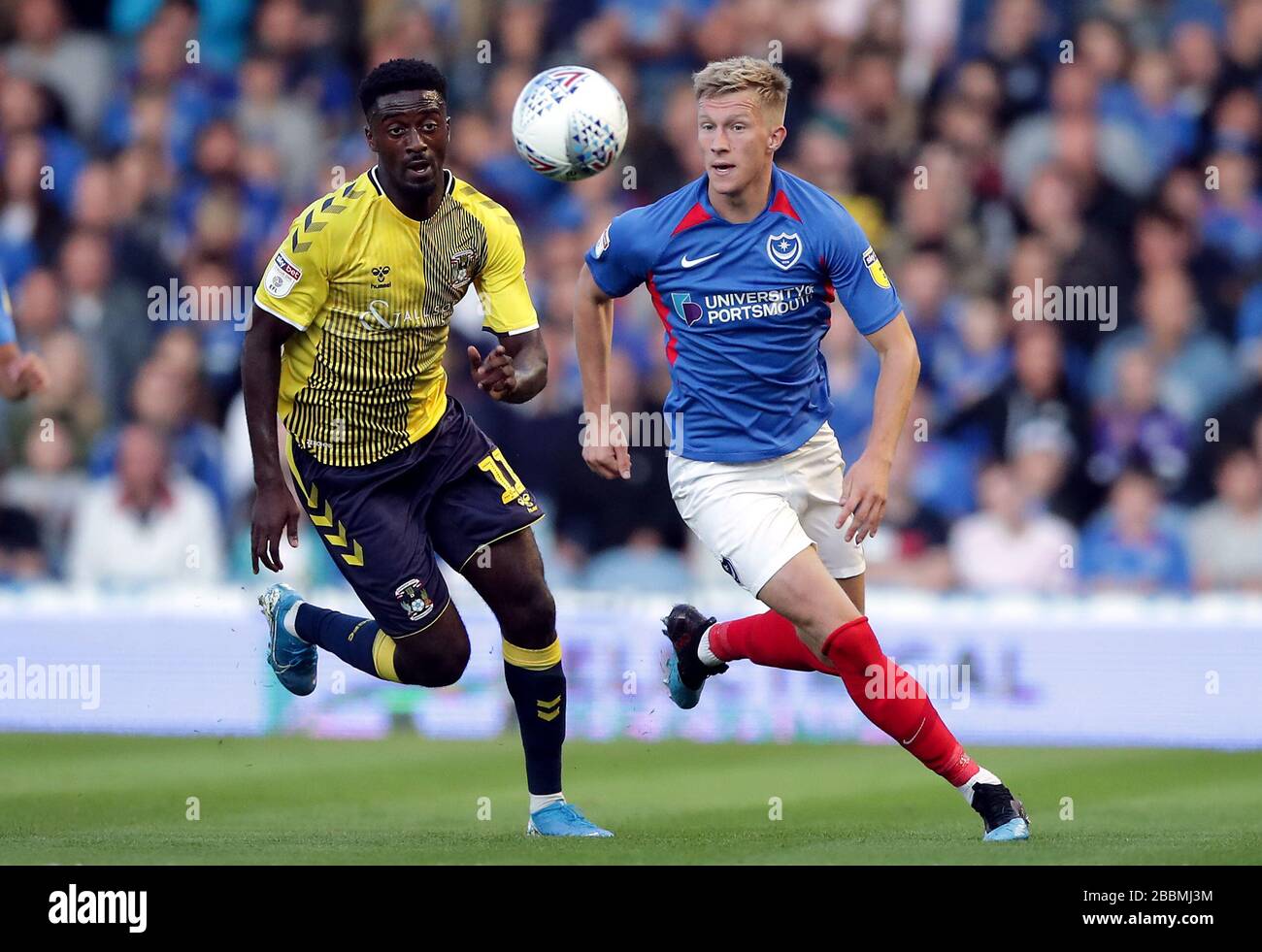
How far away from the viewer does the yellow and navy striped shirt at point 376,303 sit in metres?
7.44

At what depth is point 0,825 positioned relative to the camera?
25.4 feet

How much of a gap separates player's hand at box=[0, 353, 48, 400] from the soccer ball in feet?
6.48

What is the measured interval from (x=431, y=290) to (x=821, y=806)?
2676 mm

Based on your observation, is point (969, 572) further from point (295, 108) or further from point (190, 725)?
point (295, 108)

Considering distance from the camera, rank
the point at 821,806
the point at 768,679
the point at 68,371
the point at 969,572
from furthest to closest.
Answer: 1. the point at 68,371
2. the point at 969,572
3. the point at 768,679
4. the point at 821,806

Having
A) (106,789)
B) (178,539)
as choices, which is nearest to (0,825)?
(106,789)

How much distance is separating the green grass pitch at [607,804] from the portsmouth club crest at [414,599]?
2.64ft

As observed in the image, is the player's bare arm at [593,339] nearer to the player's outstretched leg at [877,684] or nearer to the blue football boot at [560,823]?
the player's outstretched leg at [877,684]

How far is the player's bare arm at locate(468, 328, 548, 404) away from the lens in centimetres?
705

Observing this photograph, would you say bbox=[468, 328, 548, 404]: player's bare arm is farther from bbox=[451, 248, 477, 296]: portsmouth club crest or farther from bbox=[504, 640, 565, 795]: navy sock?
bbox=[504, 640, 565, 795]: navy sock

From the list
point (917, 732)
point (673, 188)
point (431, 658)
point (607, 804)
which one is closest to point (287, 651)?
point (431, 658)

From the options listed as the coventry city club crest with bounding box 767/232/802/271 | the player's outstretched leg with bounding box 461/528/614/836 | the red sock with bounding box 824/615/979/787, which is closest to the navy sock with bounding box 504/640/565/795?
the player's outstretched leg with bounding box 461/528/614/836

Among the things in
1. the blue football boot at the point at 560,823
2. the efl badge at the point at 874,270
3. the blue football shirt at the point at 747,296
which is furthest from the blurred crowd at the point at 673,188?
the efl badge at the point at 874,270

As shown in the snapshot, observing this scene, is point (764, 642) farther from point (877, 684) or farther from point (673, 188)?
point (673, 188)
